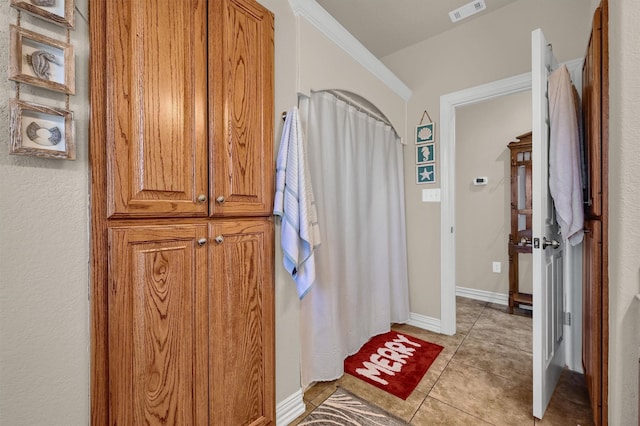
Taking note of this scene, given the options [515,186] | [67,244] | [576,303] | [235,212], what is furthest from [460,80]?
[67,244]

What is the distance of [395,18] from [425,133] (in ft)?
3.36

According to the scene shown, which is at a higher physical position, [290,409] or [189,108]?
[189,108]

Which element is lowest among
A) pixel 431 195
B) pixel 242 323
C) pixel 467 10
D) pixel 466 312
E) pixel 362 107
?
pixel 466 312

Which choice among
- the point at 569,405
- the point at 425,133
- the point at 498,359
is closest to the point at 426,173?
the point at 425,133

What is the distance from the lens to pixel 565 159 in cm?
143

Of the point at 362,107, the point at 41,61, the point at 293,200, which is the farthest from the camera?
the point at 362,107

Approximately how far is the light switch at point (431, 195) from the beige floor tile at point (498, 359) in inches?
50.0

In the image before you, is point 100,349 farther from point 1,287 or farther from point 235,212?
point 235,212

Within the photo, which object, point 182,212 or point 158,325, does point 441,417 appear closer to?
point 158,325

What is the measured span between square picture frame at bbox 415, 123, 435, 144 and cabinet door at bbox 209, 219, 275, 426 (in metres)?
1.91

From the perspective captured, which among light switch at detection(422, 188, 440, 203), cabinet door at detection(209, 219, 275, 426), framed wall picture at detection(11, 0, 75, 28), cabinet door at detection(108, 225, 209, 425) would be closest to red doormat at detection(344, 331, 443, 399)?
cabinet door at detection(209, 219, 275, 426)

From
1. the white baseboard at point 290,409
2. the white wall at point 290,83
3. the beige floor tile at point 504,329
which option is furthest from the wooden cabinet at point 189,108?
the beige floor tile at point 504,329

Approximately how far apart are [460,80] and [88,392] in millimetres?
3079

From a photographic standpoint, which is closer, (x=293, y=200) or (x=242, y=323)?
(x=242, y=323)
